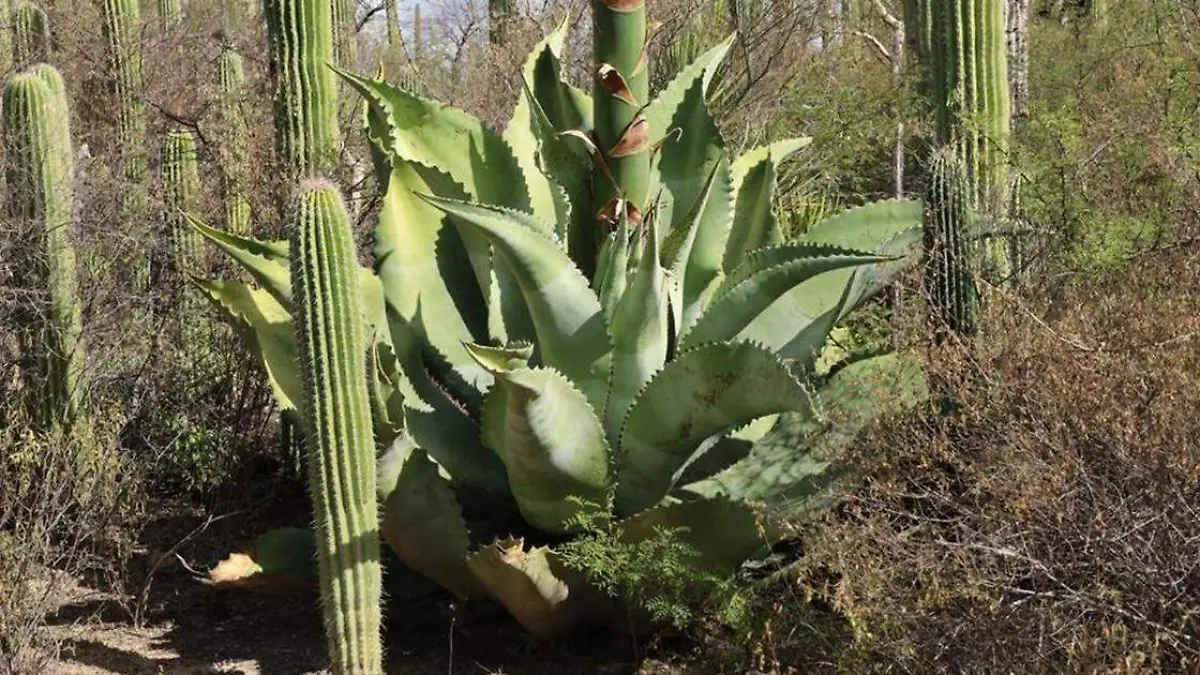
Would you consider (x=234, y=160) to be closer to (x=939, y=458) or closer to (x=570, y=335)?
(x=570, y=335)

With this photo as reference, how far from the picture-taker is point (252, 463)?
21.7ft

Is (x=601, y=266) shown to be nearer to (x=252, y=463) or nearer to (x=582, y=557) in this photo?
(x=582, y=557)

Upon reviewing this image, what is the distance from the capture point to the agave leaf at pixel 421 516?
15.4 feet

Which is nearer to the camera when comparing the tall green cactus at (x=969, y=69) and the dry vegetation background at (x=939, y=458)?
the dry vegetation background at (x=939, y=458)

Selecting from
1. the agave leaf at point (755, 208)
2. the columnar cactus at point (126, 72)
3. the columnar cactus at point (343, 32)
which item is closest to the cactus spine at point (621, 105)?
the agave leaf at point (755, 208)

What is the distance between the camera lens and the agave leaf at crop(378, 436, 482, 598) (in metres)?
4.71

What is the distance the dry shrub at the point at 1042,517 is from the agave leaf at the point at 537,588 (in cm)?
82

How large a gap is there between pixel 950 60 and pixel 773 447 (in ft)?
15.3

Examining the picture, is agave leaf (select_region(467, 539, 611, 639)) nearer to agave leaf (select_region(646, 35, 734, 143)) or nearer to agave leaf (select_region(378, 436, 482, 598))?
agave leaf (select_region(378, 436, 482, 598))

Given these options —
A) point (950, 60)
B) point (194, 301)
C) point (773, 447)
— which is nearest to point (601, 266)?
point (773, 447)

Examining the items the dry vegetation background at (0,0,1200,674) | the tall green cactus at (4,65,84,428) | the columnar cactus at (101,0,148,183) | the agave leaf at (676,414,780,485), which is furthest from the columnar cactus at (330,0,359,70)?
the agave leaf at (676,414,780,485)

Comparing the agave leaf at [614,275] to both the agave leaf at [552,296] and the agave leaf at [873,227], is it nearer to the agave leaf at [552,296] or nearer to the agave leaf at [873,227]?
the agave leaf at [552,296]

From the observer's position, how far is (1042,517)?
13.0 feet

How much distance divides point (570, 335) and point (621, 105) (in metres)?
0.84
